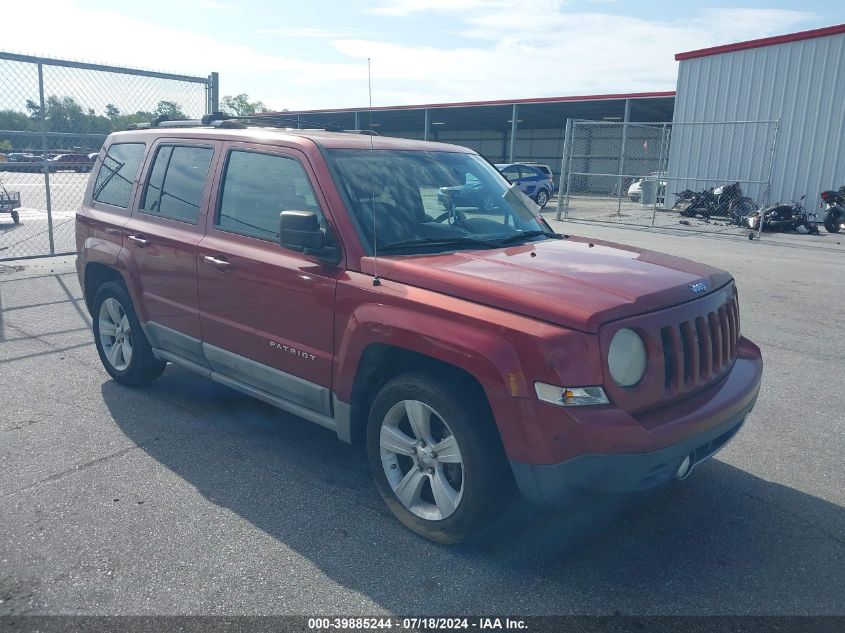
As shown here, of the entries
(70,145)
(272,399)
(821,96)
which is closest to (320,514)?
(272,399)

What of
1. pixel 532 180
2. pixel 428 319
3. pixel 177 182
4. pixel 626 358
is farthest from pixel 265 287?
pixel 532 180

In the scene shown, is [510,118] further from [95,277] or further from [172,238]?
[172,238]

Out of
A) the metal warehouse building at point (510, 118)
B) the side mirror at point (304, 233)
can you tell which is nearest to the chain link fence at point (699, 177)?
the metal warehouse building at point (510, 118)

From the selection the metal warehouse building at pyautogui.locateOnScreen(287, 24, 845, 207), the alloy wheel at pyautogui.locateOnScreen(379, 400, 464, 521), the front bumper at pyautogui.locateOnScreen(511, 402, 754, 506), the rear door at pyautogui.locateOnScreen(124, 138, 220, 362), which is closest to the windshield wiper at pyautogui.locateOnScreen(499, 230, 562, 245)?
the alloy wheel at pyautogui.locateOnScreen(379, 400, 464, 521)

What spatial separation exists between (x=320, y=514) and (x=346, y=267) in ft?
4.21

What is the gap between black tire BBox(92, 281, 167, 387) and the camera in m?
5.29

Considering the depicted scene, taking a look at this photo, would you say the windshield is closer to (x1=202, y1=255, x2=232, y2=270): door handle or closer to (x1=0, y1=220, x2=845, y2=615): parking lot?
(x1=202, y1=255, x2=232, y2=270): door handle

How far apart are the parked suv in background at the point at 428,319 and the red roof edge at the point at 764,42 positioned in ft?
64.1

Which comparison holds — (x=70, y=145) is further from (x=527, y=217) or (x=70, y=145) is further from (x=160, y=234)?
(x=527, y=217)

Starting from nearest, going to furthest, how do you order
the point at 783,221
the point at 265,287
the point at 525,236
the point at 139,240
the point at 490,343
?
the point at 490,343, the point at 265,287, the point at 525,236, the point at 139,240, the point at 783,221

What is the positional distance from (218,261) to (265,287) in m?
0.47

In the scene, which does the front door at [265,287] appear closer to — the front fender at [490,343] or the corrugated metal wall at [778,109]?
the front fender at [490,343]

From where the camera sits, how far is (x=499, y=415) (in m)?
3.02

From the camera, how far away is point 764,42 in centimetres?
2147
